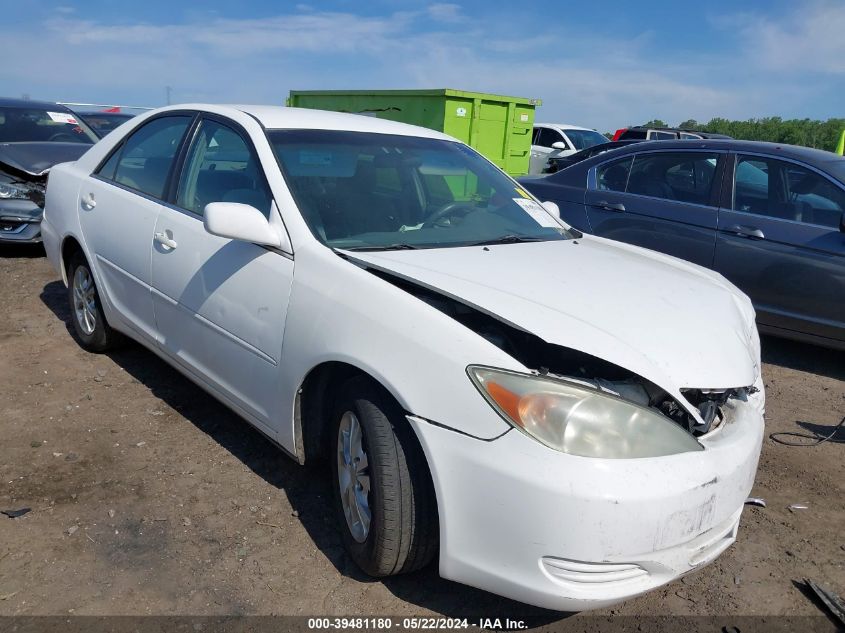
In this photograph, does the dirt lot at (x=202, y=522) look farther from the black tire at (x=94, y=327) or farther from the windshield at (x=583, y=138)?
the windshield at (x=583, y=138)

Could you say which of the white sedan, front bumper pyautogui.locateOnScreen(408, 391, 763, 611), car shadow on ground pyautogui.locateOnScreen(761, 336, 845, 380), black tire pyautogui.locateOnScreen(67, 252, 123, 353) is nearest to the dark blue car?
car shadow on ground pyautogui.locateOnScreen(761, 336, 845, 380)

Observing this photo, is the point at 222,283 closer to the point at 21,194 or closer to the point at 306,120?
the point at 306,120

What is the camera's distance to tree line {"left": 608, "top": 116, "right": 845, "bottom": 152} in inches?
1151

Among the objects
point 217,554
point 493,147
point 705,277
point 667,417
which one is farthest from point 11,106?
point 667,417

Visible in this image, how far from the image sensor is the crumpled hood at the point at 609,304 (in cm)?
226

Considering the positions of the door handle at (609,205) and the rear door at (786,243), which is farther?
the door handle at (609,205)

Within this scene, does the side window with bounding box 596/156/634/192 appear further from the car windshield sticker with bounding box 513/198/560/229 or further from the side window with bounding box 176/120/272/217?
the side window with bounding box 176/120/272/217

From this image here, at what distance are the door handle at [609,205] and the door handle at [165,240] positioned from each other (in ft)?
12.0

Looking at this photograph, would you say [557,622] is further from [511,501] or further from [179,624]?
[179,624]

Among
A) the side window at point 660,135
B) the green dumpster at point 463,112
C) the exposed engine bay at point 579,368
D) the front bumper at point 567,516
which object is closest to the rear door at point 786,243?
the exposed engine bay at point 579,368

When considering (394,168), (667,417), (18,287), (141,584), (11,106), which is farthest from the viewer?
(11,106)

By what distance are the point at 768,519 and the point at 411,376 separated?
6.26ft

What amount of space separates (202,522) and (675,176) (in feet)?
14.5

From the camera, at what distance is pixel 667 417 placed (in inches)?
85.7
